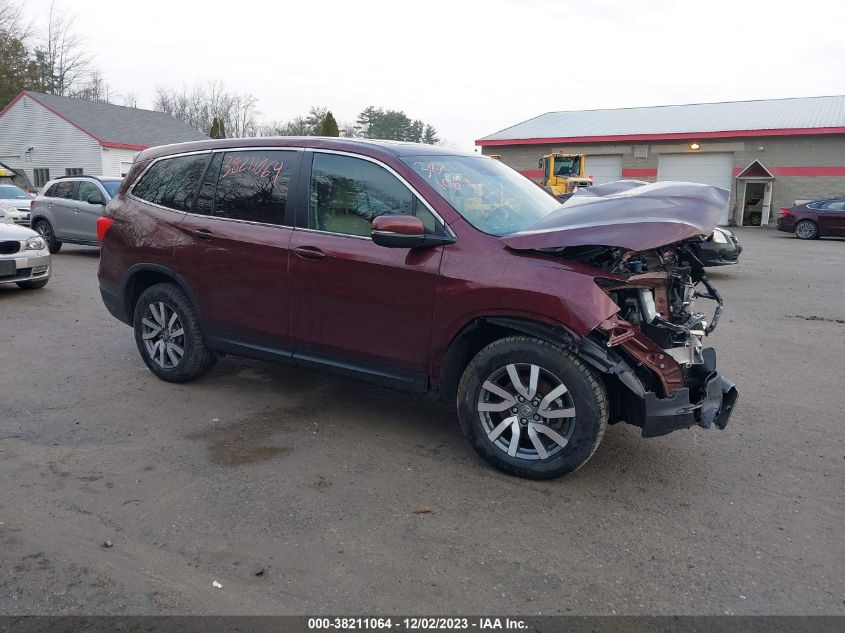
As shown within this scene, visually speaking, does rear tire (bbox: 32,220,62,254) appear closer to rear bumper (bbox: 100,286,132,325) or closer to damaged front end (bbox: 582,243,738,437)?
rear bumper (bbox: 100,286,132,325)

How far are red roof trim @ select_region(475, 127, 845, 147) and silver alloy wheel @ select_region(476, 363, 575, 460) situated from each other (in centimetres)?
3112

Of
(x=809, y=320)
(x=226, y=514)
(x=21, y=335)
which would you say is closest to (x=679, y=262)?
(x=226, y=514)

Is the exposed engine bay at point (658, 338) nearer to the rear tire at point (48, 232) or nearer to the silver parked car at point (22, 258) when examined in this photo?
the silver parked car at point (22, 258)

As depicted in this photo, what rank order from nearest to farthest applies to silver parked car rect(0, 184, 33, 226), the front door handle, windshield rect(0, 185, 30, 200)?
the front door handle < silver parked car rect(0, 184, 33, 226) < windshield rect(0, 185, 30, 200)

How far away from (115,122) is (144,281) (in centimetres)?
3832

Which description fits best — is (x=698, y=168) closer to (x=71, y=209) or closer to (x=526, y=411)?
(x=71, y=209)

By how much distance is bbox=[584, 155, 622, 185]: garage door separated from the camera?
115 ft

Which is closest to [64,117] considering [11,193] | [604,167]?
[11,193]

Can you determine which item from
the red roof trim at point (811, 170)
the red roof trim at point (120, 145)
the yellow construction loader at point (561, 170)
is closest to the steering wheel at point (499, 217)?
the yellow construction loader at point (561, 170)

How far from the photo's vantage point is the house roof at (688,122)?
3077 centimetres

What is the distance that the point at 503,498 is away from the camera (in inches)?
148

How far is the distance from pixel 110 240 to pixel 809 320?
8290 millimetres

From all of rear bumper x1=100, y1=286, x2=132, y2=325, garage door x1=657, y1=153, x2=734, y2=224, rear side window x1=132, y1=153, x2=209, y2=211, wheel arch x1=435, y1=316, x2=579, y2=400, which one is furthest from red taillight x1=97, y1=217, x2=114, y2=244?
garage door x1=657, y1=153, x2=734, y2=224

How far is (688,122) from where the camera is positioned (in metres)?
34.2
